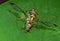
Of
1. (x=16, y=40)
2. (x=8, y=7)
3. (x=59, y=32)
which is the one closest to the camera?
(x=16, y=40)

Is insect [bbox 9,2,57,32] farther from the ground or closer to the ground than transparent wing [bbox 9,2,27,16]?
closer to the ground

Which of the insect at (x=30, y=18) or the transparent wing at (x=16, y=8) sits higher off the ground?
the transparent wing at (x=16, y=8)

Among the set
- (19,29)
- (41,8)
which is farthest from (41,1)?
(19,29)

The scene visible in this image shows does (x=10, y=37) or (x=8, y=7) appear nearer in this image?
(x=10, y=37)

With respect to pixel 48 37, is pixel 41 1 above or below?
above

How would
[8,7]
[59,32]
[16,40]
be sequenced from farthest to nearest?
[8,7] < [59,32] < [16,40]

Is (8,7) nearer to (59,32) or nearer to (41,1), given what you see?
(41,1)

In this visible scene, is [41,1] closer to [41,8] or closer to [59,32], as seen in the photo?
[41,8]

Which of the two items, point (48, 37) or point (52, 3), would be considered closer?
point (48, 37)

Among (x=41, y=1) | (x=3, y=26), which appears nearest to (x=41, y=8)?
(x=41, y=1)
